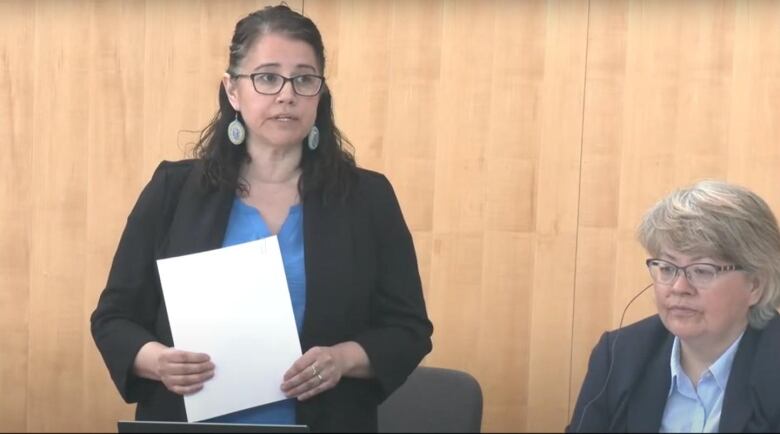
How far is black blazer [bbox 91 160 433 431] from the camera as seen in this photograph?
2.77 metres

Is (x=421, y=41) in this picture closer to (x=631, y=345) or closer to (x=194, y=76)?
(x=194, y=76)

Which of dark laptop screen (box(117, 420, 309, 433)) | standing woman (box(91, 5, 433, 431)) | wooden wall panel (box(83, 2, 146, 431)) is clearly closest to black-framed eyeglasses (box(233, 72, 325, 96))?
standing woman (box(91, 5, 433, 431))

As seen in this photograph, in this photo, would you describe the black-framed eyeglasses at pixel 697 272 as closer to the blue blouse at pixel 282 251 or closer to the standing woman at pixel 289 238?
the standing woman at pixel 289 238

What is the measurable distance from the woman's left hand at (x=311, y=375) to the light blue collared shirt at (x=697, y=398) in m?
0.73

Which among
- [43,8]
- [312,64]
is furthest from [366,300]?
[43,8]

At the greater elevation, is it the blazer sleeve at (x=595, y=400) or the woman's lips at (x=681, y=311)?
the woman's lips at (x=681, y=311)

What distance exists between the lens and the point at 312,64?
9.28 ft

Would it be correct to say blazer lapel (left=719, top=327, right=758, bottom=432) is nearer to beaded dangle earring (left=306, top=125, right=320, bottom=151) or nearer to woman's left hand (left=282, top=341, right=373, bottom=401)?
woman's left hand (left=282, top=341, right=373, bottom=401)

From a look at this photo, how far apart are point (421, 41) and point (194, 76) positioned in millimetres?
774

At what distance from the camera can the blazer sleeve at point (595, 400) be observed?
2.79m

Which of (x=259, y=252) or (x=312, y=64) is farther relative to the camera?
(x=312, y=64)

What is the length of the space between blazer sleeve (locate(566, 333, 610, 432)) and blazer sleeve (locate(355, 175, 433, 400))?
0.37 m

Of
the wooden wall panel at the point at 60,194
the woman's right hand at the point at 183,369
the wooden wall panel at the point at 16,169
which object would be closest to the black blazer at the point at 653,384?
the woman's right hand at the point at 183,369

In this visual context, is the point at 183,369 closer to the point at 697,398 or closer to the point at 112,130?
Answer: the point at 697,398
